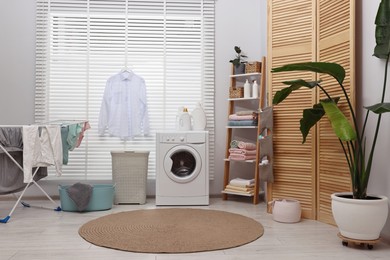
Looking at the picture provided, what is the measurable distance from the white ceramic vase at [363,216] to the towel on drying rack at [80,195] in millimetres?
2222

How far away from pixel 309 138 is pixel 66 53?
290 cm

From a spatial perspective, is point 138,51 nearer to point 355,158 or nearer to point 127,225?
point 127,225

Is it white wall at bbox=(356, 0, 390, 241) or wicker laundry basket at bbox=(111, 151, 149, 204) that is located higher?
white wall at bbox=(356, 0, 390, 241)

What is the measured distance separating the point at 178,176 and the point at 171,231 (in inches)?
45.7

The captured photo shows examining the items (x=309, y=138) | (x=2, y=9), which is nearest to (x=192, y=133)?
(x=309, y=138)

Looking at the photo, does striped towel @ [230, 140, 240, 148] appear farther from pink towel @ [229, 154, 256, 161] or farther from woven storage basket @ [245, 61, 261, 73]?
woven storage basket @ [245, 61, 261, 73]

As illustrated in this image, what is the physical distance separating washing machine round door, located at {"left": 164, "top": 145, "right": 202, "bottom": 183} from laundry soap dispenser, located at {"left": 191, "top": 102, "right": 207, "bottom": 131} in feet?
1.38

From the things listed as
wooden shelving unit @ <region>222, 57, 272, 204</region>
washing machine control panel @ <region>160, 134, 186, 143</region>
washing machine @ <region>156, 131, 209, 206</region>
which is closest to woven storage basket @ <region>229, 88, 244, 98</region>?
wooden shelving unit @ <region>222, 57, 272, 204</region>

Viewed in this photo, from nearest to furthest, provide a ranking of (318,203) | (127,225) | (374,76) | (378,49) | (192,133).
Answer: (378,49), (374,76), (127,225), (318,203), (192,133)

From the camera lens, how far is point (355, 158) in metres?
2.35

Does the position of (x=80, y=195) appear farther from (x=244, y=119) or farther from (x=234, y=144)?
(x=244, y=119)

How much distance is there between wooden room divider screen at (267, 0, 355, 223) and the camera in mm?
2746

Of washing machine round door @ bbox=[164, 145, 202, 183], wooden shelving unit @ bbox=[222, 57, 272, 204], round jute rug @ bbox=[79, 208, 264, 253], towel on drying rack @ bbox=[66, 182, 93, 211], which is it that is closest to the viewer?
round jute rug @ bbox=[79, 208, 264, 253]

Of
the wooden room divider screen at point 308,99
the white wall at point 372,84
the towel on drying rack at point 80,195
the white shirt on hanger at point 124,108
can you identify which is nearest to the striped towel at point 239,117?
the wooden room divider screen at point 308,99
